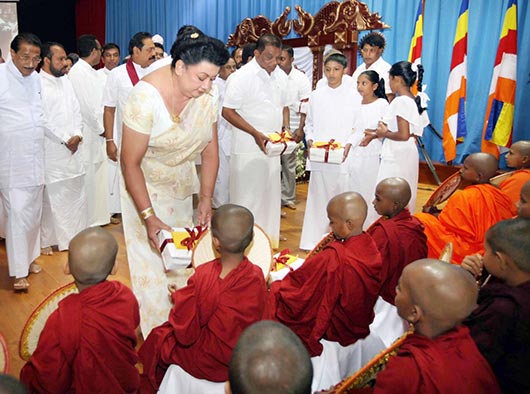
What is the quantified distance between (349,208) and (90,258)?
1.06m

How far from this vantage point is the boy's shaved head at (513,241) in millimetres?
1702

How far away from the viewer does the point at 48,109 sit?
3885 mm

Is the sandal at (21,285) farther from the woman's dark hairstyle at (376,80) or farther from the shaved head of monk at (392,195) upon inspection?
the woman's dark hairstyle at (376,80)

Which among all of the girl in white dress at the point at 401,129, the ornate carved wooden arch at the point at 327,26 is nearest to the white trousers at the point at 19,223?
the girl in white dress at the point at 401,129

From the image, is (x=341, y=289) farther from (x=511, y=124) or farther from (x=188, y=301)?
(x=511, y=124)

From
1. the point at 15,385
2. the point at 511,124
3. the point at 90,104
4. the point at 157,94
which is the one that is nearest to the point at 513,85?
the point at 511,124

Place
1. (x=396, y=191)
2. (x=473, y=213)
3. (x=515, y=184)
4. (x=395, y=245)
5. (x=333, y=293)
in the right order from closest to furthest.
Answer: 1. (x=333, y=293)
2. (x=395, y=245)
3. (x=396, y=191)
4. (x=473, y=213)
5. (x=515, y=184)

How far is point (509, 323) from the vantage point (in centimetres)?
157

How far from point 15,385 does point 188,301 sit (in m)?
0.90

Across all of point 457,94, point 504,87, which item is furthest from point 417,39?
point 504,87

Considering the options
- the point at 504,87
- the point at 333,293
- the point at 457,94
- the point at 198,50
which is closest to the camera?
the point at 333,293

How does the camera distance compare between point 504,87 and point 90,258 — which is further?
point 504,87

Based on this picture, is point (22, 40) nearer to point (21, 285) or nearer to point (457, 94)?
point (21, 285)

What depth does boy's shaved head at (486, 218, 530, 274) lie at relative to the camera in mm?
1702
